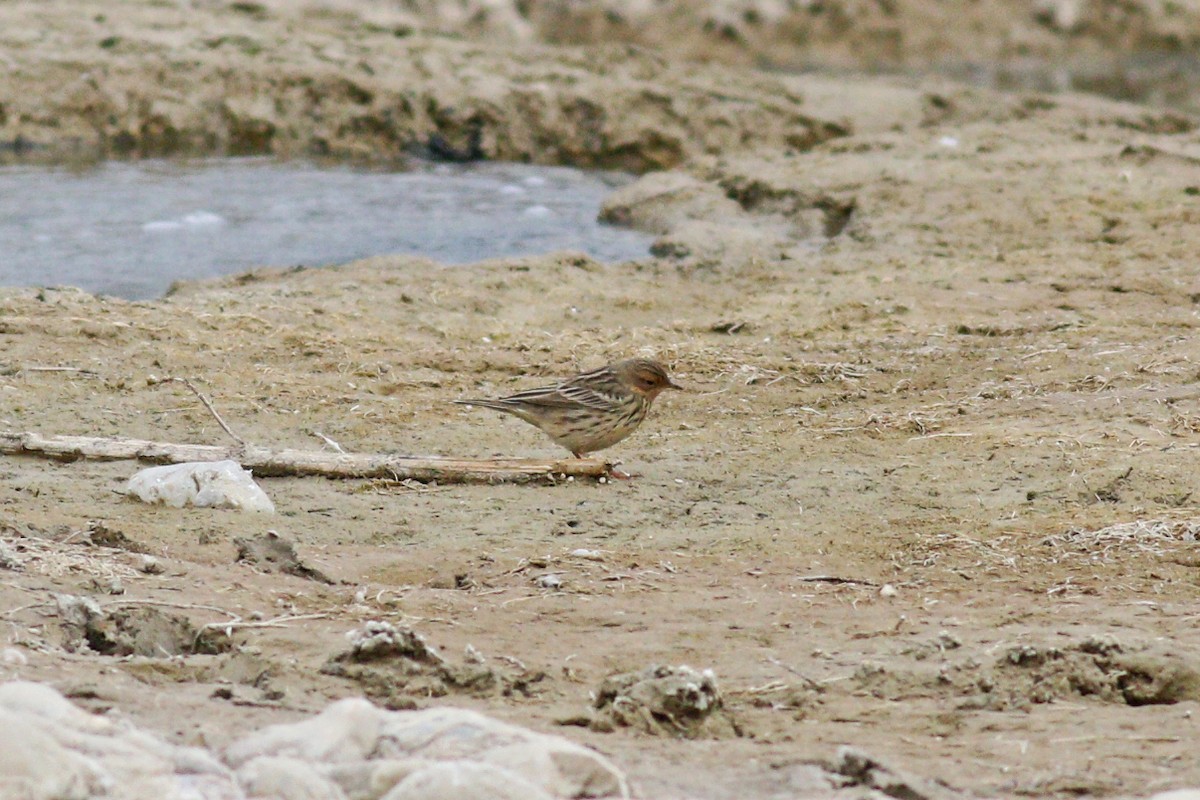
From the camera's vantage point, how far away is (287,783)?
13.2 feet

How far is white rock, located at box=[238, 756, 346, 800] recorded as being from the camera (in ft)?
13.1

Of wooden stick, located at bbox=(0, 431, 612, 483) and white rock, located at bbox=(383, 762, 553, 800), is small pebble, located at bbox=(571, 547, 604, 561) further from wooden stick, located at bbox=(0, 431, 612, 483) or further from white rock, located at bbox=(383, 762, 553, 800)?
white rock, located at bbox=(383, 762, 553, 800)

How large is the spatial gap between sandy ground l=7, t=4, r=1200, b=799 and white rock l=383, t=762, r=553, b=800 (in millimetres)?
457

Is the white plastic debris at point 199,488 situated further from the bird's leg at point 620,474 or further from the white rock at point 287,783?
the white rock at point 287,783

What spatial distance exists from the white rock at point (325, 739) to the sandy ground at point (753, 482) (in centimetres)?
21

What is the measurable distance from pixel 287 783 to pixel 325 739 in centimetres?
24

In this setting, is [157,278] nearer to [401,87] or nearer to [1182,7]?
[401,87]

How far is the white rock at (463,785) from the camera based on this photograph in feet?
12.9

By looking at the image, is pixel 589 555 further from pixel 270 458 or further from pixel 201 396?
pixel 201 396

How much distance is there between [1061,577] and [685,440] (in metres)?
2.51

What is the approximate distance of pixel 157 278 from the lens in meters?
12.3

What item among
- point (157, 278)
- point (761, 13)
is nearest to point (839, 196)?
point (157, 278)

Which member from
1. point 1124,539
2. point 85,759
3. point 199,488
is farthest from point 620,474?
point 85,759

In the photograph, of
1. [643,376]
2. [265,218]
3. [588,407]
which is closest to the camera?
[588,407]
